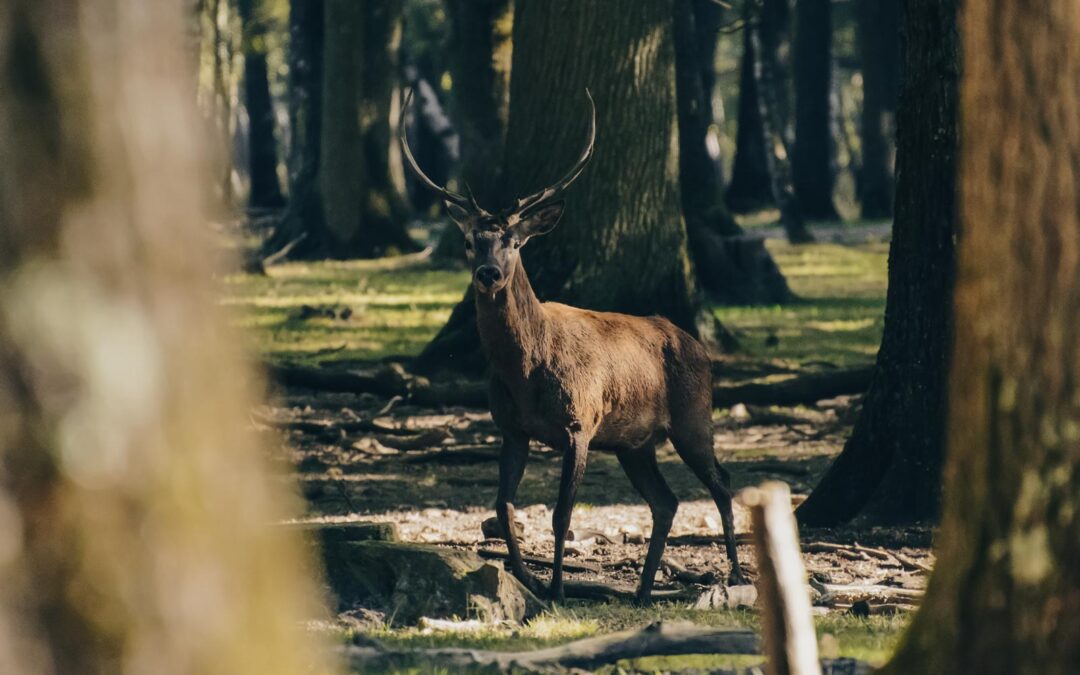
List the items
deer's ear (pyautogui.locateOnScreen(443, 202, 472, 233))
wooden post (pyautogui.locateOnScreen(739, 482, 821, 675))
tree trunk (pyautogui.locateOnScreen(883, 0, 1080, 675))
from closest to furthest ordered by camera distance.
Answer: tree trunk (pyautogui.locateOnScreen(883, 0, 1080, 675)) < wooden post (pyautogui.locateOnScreen(739, 482, 821, 675)) < deer's ear (pyautogui.locateOnScreen(443, 202, 472, 233))

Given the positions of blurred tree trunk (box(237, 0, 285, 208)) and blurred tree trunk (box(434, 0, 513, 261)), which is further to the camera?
blurred tree trunk (box(237, 0, 285, 208))

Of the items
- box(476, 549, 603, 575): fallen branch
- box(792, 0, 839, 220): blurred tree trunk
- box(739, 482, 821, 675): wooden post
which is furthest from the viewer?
box(792, 0, 839, 220): blurred tree trunk

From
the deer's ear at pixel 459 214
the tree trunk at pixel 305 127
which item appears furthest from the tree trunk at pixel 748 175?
the deer's ear at pixel 459 214

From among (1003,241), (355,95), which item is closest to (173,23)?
(1003,241)

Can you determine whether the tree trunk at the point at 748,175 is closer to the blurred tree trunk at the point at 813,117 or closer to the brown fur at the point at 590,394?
the blurred tree trunk at the point at 813,117

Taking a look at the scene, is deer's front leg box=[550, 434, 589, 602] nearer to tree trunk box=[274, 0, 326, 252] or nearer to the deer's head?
the deer's head

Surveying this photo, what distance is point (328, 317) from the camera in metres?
21.5

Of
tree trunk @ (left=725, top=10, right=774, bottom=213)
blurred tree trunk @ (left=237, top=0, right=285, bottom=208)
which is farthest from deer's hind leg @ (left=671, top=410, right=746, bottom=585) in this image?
blurred tree trunk @ (left=237, top=0, right=285, bottom=208)

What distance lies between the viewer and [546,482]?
13.6m

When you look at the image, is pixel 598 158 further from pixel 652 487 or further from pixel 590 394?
pixel 590 394

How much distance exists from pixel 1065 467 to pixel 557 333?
570 centimetres

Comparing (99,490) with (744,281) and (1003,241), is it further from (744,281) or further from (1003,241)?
(744,281)

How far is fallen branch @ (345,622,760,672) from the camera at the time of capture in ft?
20.7

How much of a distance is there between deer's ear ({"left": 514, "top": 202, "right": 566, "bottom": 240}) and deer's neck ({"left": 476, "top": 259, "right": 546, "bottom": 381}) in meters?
0.43
